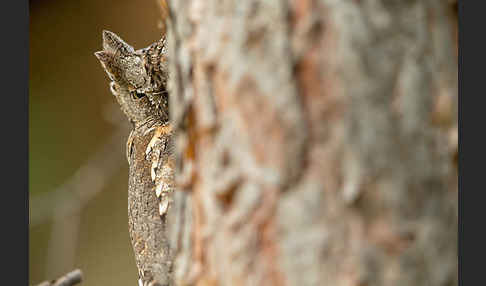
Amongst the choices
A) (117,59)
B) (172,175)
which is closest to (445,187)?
(172,175)

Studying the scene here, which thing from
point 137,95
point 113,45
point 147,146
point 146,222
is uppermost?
point 113,45

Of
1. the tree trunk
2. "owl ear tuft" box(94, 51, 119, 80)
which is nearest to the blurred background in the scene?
"owl ear tuft" box(94, 51, 119, 80)

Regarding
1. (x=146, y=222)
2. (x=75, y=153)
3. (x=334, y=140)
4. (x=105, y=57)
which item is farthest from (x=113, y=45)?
(x=75, y=153)

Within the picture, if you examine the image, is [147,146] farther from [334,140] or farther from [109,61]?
[334,140]

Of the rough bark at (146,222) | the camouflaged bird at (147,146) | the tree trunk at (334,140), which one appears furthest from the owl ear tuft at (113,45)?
the tree trunk at (334,140)

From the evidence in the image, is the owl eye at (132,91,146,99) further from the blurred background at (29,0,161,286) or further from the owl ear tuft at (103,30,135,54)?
the blurred background at (29,0,161,286)
